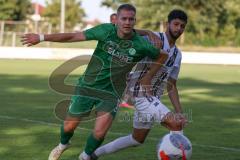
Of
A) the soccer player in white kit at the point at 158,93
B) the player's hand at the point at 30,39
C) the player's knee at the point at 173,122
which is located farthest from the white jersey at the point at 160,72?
the player's hand at the point at 30,39

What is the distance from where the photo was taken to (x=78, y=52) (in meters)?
39.2

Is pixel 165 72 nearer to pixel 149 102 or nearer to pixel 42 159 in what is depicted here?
pixel 149 102

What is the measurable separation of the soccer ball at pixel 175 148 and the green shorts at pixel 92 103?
3.13ft

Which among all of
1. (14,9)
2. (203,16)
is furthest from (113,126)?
(14,9)

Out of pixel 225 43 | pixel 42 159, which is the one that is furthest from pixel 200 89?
pixel 225 43

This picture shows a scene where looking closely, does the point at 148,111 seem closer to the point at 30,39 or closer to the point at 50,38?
the point at 50,38

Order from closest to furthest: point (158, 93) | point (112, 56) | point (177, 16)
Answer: point (177, 16)
point (112, 56)
point (158, 93)

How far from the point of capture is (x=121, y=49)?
8.21 m

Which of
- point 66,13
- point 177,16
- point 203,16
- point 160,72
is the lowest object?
point 66,13

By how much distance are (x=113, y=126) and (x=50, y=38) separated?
16.7 feet

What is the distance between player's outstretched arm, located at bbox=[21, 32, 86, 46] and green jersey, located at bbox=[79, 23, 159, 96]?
111 millimetres

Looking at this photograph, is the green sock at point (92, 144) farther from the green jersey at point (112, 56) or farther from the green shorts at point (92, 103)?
the green jersey at point (112, 56)

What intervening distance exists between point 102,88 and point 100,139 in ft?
2.11

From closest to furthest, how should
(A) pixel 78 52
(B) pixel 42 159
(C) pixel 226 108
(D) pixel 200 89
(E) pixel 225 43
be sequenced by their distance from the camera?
(B) pixel 42 159 < (C) pixel 226 108 < (D) pixel 200 89 < (A) pixel 78 52 < (E) pixel 225 43
